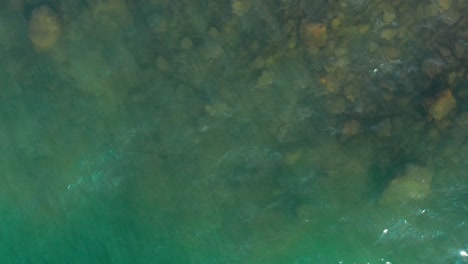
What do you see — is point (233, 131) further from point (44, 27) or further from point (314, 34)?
point (44, 27)

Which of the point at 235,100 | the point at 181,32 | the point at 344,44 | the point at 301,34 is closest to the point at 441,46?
the point at 344,44

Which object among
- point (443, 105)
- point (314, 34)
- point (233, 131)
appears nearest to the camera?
point (443, 105)

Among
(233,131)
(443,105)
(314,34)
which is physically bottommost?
(443,105)

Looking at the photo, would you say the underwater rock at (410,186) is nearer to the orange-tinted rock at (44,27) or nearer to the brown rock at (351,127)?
the brown rock at (351,127)

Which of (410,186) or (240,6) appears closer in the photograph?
(410,186)

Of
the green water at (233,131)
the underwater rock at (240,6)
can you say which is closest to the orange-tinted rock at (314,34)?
the green water at (233,131)

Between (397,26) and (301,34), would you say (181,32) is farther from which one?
(397,26)

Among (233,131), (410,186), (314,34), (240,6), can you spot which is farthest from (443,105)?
(240,6)
